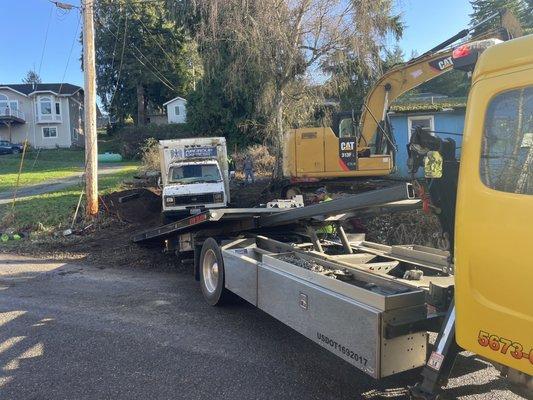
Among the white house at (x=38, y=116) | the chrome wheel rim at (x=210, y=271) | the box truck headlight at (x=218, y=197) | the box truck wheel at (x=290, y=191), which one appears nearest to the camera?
the chrome wheel rim at (x=210, y=271)

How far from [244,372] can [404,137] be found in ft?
61.8

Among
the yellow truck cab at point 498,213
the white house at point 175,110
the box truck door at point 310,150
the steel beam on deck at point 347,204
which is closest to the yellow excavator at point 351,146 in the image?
the box truck door at point 310,150

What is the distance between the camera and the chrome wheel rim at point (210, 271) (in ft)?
22.0

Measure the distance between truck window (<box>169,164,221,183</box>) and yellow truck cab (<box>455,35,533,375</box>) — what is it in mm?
11869

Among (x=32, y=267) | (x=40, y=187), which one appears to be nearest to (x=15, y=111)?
(x=40, y=187)

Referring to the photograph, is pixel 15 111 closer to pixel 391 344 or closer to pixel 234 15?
pixel 234 15

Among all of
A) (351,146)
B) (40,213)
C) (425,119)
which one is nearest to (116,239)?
(40,213)

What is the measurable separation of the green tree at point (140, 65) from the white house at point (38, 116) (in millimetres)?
5435

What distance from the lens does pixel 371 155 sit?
15.2m

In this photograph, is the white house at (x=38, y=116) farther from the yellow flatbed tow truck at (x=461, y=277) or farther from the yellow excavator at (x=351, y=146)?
the yellow flatbed tow truck at (x=461, y=277)

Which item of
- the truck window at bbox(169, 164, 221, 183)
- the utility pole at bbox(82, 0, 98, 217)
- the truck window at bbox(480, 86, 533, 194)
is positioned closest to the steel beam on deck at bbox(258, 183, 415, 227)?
the truck window at bbox(480, 86, 533, 194)

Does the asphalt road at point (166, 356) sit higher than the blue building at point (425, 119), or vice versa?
the blue building at point (425, 119)

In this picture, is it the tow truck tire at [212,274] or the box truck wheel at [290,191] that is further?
the box truck wheel at [290,191]

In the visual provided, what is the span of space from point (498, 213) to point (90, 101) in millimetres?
13175
